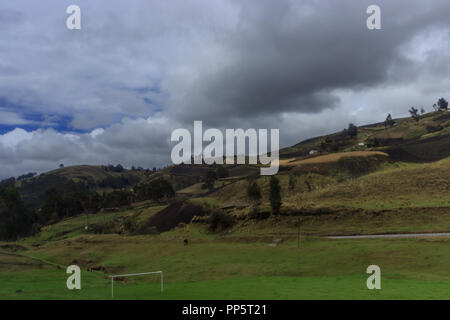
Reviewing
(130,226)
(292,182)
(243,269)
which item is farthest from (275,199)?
(130,226)

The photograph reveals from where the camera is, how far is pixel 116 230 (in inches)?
3780

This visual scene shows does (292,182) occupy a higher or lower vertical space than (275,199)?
higher

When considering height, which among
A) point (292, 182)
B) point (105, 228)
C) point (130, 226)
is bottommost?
point (105, 228)

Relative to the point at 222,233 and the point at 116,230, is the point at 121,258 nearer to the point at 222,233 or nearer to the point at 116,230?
the point at 222,233

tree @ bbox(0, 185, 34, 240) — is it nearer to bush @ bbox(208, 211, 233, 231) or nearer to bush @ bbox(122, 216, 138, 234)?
bush @ bbox(122, 216, 138, 234)

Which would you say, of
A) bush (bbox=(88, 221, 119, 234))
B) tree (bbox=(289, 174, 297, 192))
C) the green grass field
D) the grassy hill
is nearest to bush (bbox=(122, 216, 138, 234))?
the grassy hill

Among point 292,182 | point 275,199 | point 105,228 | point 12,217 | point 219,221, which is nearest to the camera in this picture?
point 275,199

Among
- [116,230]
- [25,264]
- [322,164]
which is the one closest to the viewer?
[25,264]

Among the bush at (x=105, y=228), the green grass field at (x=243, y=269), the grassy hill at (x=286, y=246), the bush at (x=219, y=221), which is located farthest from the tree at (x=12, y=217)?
the bush at (x=219, y=221)

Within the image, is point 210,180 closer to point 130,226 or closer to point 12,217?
point 130,226

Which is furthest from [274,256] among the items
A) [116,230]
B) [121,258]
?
[116,230]
